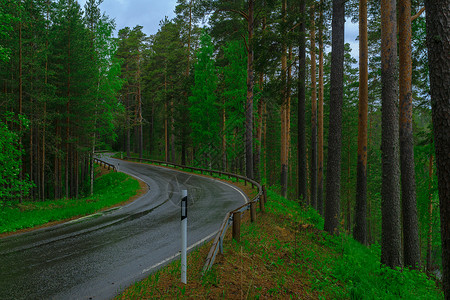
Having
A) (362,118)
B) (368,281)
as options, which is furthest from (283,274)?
(362,118)

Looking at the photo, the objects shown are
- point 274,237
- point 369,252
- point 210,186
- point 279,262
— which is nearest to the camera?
point 279,262

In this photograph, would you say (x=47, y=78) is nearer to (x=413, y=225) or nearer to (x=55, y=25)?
(x=55, y=25)

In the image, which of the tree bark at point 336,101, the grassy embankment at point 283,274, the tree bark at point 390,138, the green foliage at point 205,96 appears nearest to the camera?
the grassy embankment at point 283,274

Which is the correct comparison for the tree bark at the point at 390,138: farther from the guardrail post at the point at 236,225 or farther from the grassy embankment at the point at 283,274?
the guardrail post at the point at 236,225

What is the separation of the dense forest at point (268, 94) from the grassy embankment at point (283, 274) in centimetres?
97

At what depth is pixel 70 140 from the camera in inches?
801

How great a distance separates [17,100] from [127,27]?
90.5 feet

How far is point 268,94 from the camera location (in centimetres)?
2031

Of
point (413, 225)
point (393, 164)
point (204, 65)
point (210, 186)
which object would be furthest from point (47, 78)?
point (413, 225)

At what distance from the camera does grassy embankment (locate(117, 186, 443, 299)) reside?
4.52 meters

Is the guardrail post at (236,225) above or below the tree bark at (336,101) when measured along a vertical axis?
below

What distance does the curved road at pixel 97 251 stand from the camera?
15.6 feet

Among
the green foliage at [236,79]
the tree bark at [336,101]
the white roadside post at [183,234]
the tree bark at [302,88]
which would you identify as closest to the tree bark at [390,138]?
the tree bark at [336,101]

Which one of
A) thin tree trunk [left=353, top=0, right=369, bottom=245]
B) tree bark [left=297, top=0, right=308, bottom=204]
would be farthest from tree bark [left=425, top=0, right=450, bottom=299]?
tree bark [left=297, top=0, right=308, bottom=204]
